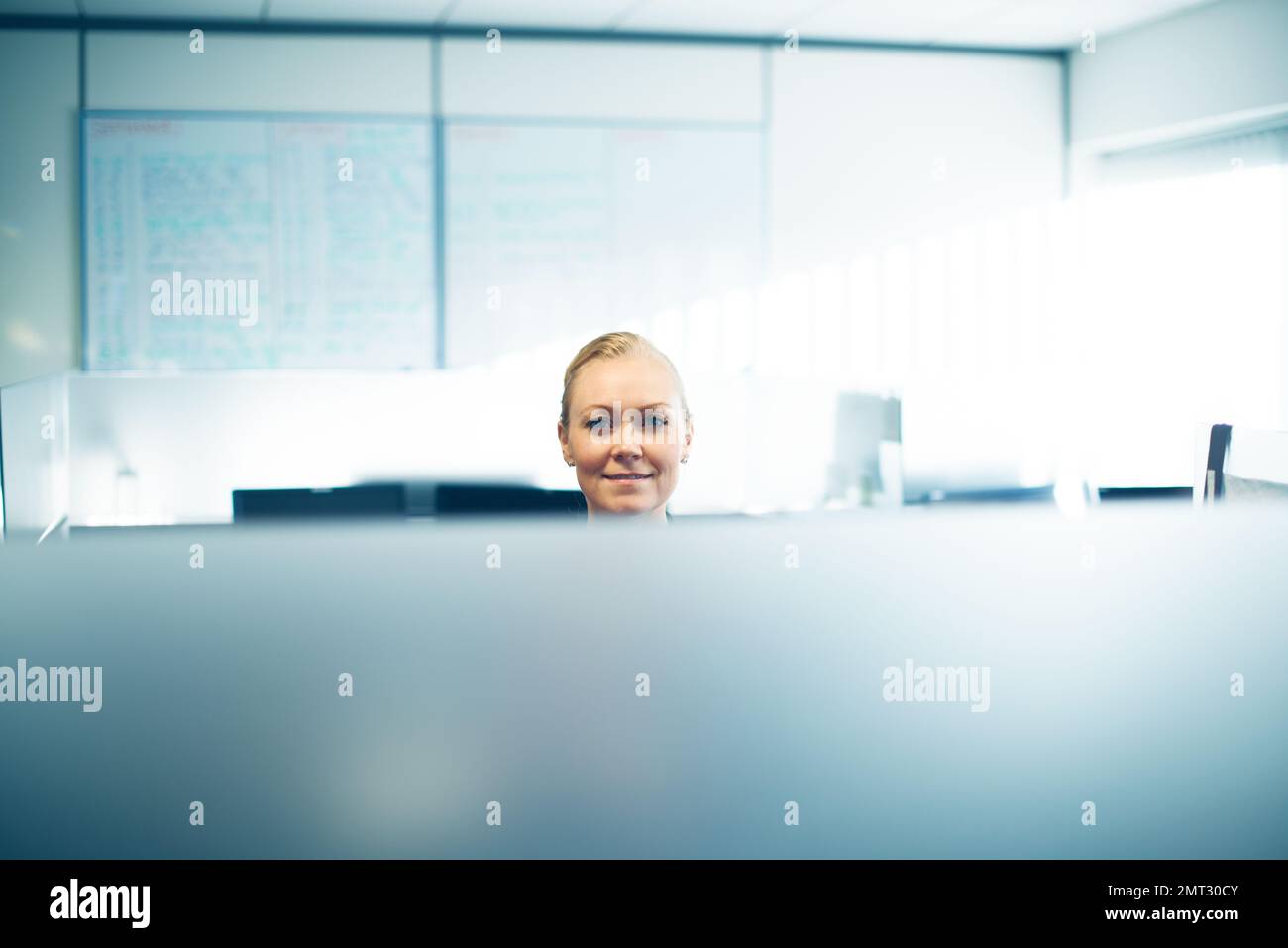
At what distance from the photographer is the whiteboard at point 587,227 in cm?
394

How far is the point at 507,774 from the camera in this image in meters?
0.34

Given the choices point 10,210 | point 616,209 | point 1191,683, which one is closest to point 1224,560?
point 1191,683

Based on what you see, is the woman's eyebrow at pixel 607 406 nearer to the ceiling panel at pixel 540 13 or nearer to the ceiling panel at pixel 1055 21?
the ceiling panel at pixel 540 13

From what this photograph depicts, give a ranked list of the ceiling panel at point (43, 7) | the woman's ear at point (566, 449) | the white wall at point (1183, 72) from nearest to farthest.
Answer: the woman's ear at point (566, 449) < the white wall at point (1183, 72) < the ceiling panel at point (43, 7)

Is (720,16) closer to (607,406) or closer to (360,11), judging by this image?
(360,11)

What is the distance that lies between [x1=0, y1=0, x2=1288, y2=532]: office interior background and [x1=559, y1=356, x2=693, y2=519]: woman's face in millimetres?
2526

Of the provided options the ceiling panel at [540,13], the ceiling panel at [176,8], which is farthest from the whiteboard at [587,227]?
the ceiling panel at [176,8]

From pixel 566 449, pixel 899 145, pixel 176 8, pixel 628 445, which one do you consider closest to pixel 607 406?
pixel 628 445

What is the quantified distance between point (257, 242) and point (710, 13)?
5.03 ft

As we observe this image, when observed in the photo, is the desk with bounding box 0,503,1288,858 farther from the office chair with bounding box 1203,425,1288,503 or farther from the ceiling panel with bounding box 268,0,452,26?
the ceiling panel with bounding box 268,0,452,26

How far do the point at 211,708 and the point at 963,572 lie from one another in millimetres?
213

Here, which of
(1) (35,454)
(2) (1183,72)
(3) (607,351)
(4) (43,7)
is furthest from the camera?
(2) (1183,72)

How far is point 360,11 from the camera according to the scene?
370 centimetres

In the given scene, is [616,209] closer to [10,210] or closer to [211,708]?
[10,210]
